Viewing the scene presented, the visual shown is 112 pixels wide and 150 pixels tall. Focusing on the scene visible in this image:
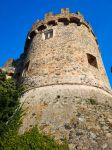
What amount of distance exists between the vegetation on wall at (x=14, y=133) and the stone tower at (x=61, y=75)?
1.10ft

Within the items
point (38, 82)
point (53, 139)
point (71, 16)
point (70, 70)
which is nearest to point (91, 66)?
point (70, 70)

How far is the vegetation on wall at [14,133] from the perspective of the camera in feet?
26.7

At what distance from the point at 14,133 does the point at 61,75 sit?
3.69 metres

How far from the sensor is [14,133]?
8.98 meters

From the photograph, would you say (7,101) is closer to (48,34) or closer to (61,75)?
(61,75)

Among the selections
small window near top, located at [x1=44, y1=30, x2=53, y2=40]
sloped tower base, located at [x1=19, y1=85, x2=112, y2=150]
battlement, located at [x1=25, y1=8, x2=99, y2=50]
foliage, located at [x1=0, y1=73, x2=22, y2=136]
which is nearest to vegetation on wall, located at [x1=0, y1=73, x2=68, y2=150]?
foliage, located at [x1=0, y1=73, x2=22, y2=136]

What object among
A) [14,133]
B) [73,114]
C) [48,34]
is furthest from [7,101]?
[48,34]

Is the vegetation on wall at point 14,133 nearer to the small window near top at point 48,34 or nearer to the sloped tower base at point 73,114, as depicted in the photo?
the sloped tower base at point 73,114

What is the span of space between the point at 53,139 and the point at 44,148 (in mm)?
487

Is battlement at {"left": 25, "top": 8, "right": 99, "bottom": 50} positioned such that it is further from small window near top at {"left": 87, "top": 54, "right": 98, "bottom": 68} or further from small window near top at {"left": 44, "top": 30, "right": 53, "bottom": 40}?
small window near top at {"left": 87, "top": 54, "right": 98, "bottom": 68}

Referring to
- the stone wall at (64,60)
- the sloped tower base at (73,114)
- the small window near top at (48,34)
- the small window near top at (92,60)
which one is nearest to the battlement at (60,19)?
the stone wall at (64,60)

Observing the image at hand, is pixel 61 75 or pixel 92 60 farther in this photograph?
pixel 92 60

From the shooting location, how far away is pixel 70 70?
38.7 feet

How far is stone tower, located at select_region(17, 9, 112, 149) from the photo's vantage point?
9750mm
